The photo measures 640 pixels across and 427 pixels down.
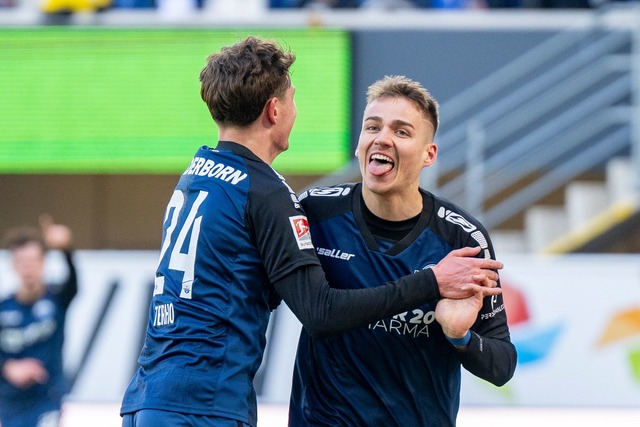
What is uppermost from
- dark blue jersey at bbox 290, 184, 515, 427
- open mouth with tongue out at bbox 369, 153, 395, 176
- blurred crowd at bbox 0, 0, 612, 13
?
blurred crowd at bbox 0, 0, 612, 13

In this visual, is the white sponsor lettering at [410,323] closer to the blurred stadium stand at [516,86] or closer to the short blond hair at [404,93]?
the short blond hair at [404,93]

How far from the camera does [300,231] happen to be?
3.92m

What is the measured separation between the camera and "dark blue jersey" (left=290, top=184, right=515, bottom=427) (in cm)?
436

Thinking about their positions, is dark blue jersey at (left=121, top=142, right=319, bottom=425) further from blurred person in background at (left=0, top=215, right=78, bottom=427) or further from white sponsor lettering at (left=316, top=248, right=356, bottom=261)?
blurred person in background at (left=0, top=215, right=78, bottom=427)

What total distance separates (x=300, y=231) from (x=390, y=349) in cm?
75

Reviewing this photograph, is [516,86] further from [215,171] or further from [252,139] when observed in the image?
[215,171]

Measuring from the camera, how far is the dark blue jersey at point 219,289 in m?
3.83

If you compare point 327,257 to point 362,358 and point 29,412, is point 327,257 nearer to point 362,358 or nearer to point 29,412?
point 362,358

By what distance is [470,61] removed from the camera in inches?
567

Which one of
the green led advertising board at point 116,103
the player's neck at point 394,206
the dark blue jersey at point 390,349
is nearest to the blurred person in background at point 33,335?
the dark blue jersey at point 390,349

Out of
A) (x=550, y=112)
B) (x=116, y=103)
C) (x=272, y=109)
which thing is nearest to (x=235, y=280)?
(x=272, y=109)

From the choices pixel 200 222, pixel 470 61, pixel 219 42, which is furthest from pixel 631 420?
pixel 200 222

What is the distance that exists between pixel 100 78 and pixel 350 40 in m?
3.43

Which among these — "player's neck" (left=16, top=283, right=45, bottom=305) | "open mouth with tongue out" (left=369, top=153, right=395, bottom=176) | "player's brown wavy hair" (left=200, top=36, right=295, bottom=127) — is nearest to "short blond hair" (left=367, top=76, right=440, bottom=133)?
"open mouth with tongue out" (left=369, top=153, right=395, bottom=176)
